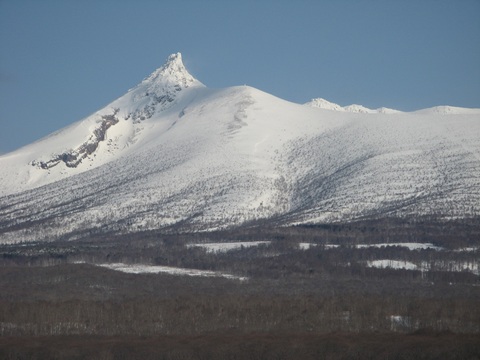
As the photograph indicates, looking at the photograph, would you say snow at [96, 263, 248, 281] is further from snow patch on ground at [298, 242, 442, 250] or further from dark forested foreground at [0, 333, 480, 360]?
dark forested foreground at [0, 333, 480, 360]

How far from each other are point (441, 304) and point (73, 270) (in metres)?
61.1

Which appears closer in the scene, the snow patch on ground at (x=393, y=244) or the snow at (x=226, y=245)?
the snow patch on ground at (x=393, y=244)

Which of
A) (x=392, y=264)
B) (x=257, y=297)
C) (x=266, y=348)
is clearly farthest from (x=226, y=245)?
(x=266, y=348)

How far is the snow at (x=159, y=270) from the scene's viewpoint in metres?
158

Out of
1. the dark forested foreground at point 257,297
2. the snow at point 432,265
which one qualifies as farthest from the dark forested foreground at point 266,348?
the snow at point 432,265

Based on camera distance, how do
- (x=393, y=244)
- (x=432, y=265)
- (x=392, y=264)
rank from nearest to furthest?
(x=432, y=265), (x=392, y=264), (x=393, y=244)

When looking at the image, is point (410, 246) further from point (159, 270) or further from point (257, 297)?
point (257, 297)

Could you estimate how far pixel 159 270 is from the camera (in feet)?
533

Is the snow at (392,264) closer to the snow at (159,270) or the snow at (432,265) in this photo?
the snow at (432,265)

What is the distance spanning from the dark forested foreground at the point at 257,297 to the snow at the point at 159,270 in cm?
178

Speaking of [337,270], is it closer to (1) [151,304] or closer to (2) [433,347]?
(1) [151,304]

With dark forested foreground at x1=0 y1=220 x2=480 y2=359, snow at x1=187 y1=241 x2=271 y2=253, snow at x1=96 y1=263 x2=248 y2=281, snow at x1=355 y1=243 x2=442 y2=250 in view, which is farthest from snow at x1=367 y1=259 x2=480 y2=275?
snow at x1=187 y1=241 x2=271 y2=253

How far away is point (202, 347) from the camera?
292ft

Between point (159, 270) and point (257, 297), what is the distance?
43.3m
